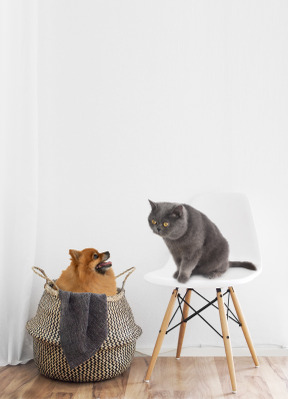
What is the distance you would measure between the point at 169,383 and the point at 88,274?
542 millimetres

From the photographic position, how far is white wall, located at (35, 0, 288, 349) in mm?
2172

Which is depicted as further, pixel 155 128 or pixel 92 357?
pixel 155 128

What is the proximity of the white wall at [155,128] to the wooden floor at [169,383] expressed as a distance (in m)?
0.21

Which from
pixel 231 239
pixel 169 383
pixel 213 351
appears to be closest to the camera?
pixel 169 383

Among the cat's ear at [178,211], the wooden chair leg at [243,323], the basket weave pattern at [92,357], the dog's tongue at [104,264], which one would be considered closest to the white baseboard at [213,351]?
the wooden chair leg at [243,323]

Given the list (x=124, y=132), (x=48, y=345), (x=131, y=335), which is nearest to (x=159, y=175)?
(x=124, y=132)

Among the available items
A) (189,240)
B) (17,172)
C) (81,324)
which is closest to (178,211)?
(189,240)

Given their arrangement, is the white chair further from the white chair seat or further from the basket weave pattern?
the basket weave pattern

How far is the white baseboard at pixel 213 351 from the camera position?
2133 mm

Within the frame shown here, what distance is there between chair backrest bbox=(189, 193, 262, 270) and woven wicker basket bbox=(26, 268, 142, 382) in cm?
55

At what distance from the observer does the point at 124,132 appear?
221 centimetres

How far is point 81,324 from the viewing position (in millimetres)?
1728

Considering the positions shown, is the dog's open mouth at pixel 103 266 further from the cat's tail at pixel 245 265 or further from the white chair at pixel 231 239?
the cat's tail at pixel 245 265

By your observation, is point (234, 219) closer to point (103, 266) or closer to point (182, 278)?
point (182, 278)
